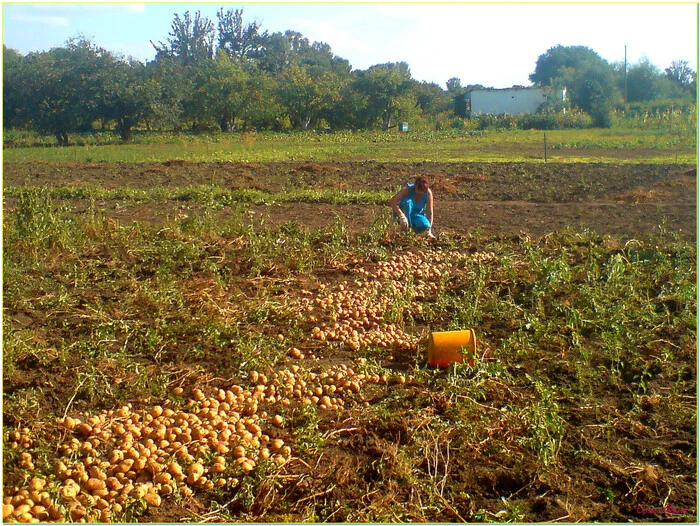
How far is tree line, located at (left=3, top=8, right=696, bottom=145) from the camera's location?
31.3m

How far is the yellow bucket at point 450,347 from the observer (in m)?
4.75

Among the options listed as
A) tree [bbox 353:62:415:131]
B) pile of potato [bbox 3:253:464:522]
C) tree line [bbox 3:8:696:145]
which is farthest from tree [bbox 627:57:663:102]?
pile of potato [bbox 3:253:464:522]

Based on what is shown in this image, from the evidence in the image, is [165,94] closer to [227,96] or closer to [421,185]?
[227,96]

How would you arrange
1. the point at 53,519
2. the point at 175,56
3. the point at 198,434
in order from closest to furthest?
the point at 53,519, the point at 198,434, the point at 175,56

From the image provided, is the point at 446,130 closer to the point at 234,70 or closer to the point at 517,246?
the point at 234,70

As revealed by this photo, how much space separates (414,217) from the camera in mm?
8492

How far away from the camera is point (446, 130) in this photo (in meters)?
36.3

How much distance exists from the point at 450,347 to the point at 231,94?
3521cm

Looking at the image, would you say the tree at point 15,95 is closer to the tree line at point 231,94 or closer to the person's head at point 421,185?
the tree line at point 231,94

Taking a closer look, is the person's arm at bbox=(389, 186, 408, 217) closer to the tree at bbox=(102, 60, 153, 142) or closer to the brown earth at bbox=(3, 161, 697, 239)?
the brown earth at bbox=(3, 161, 697, 239)

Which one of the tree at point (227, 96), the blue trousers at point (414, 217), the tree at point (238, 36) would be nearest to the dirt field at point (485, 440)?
the blue trousers at point (414, 217)

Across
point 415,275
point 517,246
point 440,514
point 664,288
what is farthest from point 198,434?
point 517,246

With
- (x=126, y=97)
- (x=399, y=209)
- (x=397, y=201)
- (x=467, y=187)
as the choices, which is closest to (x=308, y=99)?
(x=126, y=97)

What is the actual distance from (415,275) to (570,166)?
35.6 ft
